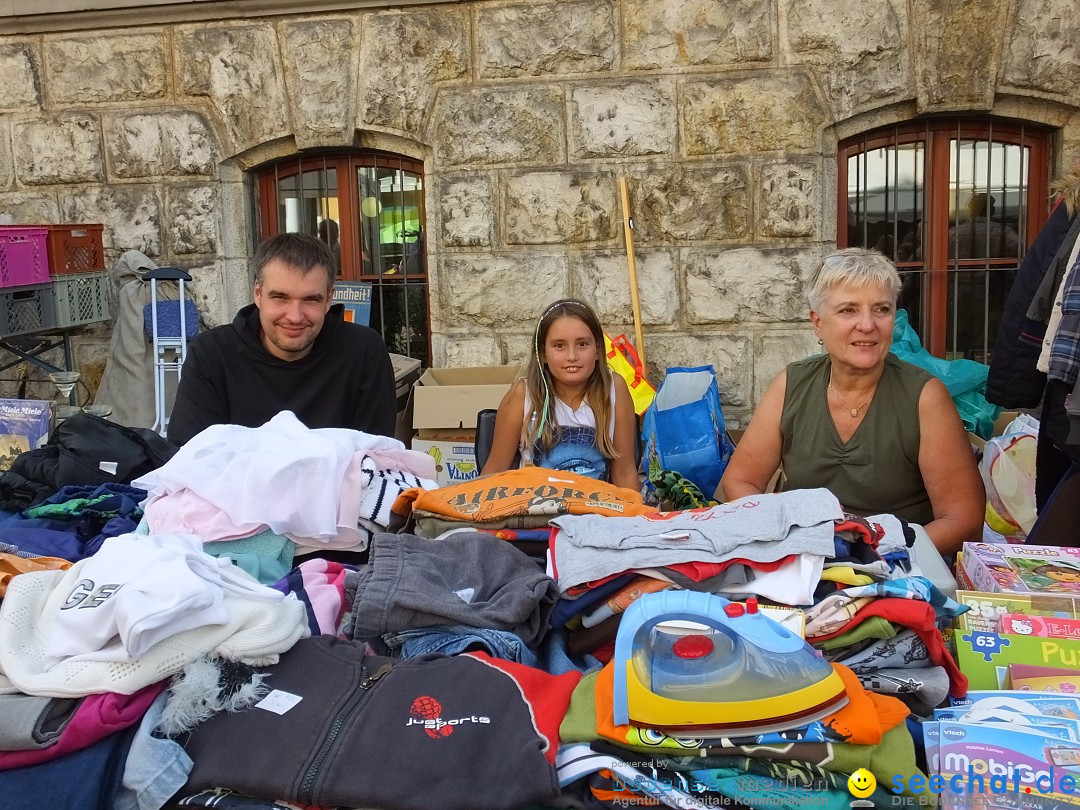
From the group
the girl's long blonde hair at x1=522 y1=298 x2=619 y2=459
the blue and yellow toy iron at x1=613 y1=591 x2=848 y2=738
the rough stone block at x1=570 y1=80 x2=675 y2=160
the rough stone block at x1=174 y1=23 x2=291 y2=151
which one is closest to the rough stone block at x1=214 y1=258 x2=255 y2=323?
the rough stone block at x1=174 y1=23 x2=291 y2=151

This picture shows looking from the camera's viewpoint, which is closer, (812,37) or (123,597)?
(123,597)

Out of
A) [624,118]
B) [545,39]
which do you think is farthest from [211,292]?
[624,118]

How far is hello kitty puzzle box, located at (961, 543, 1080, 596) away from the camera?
1977 mm

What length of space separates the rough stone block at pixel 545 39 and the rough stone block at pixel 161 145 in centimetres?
173

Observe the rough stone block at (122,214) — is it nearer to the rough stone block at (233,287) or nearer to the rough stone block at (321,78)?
the rough stone block at (233,287)

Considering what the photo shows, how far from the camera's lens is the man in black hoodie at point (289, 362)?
3.12m

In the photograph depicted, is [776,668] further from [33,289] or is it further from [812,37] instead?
[33,289]

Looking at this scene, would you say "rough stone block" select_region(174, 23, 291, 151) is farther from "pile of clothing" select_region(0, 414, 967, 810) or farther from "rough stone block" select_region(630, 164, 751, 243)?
"pile of clothing" select_region(0, 414, 967, 810)

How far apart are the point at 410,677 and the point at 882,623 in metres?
0.79

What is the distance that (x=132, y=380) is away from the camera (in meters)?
6.13

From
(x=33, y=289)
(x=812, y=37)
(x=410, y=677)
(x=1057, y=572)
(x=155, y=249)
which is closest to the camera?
(x=410, y=677)

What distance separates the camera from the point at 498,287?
5.70 metres

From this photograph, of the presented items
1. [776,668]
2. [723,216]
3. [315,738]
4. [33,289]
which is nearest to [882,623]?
[776,668]

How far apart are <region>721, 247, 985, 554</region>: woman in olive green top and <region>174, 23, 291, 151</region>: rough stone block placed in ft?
12.9
